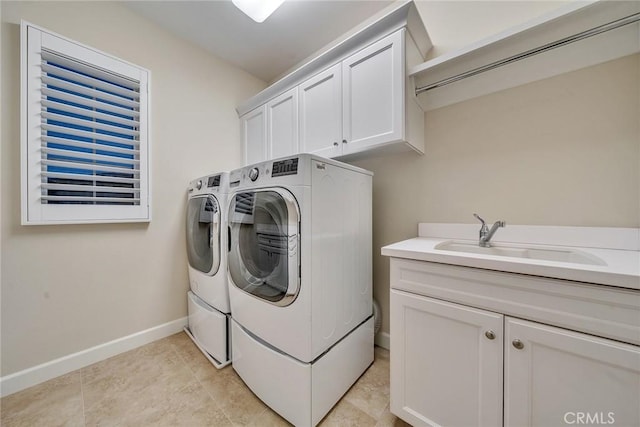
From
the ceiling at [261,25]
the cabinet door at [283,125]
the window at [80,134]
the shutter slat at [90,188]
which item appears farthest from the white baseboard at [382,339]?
the ceiling at [261,25]

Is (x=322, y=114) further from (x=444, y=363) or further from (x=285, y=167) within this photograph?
(x=444, y=363)

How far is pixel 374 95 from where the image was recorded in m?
1.42

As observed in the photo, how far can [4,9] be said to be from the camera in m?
1.34

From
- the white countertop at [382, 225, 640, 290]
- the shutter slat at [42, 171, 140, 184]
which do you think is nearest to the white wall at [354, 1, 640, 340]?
the white countertop at [382, 225, 640, 290]

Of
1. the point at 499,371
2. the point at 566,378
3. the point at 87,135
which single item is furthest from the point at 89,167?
the point at 566,378

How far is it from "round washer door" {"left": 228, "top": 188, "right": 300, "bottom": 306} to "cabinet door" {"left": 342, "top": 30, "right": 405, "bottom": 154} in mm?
711

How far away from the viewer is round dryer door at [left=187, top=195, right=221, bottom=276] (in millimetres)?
1610

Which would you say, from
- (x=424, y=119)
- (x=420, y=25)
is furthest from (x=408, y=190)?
(x=420, y=25)

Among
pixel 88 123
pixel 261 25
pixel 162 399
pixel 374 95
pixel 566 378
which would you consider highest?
pixel 261 25

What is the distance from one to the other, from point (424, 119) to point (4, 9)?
2.70 metres

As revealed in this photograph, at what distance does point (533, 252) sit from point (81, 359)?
2.91m

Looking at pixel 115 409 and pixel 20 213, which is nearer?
pixel 115 409

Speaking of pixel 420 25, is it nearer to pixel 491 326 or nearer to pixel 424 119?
pixel 424 119

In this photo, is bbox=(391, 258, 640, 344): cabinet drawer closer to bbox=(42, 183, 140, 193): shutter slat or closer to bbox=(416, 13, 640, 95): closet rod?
bbox=(416, 13, 640, 95): closet rod
